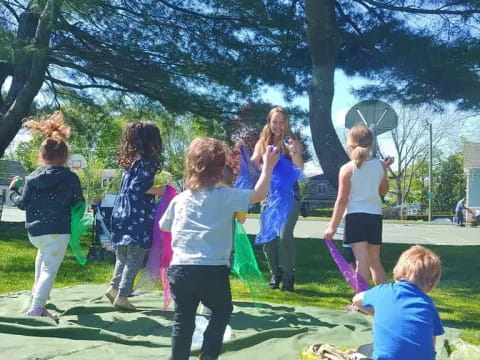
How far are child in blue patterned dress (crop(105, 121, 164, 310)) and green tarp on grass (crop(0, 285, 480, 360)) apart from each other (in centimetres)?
33

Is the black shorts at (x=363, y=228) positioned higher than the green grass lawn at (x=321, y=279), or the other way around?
the black shorts at (x=363, y=228)

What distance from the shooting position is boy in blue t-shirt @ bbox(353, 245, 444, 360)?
2371mm

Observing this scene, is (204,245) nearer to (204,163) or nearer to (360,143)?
(204,163)

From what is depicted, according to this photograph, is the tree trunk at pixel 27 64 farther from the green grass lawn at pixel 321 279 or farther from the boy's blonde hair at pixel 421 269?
the boy's blonde hair at pixel 421 269

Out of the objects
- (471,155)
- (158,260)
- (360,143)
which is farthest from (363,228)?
(471,155)

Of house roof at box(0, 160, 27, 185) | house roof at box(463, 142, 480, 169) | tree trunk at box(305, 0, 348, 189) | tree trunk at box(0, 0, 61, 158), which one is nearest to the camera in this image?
tree trunk at box(0, 0, 61, 158)

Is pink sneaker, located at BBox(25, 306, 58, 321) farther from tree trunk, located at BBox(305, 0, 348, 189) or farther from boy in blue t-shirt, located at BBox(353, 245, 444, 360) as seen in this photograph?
tree trunk, located at BBox(305, 0, 348, 189)

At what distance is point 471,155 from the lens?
4047 cm

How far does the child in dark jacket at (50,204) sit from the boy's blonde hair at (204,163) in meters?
1.54

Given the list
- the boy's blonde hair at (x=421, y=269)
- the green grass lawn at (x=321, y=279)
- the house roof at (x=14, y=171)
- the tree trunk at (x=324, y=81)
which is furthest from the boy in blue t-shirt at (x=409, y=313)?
the house roof at (x=14, y=171)

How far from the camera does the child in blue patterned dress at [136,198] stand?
414cm

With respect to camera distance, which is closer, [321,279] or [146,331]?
[146,331]

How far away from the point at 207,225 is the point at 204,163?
291 mm

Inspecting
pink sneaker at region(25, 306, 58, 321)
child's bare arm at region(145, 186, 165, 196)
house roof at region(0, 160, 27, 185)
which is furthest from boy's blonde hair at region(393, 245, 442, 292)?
house roof at region(0, 160, 27, 185)
